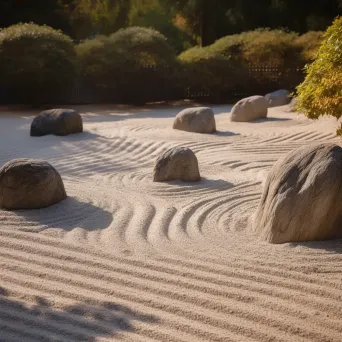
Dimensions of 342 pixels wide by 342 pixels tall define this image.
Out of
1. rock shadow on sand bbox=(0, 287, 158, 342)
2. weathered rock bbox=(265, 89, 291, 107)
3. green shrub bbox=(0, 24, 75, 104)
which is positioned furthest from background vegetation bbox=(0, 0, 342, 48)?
rock shadow on sand bbox=(0, 287, 158, 342)

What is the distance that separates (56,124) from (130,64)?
9490mm

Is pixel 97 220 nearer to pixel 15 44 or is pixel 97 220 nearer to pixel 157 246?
pixel 157 246

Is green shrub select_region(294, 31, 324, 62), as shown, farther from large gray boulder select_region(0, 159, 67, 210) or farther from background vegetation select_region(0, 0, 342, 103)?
large gray boulder select_region(0, 159, 67, 210)

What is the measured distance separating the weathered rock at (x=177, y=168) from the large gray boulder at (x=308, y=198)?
266 centimetres

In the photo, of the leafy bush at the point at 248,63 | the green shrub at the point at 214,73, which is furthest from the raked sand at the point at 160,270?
the leafy bush at the point at 248,63

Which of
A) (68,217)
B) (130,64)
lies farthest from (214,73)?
(68,217)

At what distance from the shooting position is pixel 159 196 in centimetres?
705

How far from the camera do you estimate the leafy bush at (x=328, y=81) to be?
563 cm

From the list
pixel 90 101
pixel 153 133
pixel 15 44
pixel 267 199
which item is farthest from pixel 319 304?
pixel 90 101

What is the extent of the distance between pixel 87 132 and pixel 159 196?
21.0 feet

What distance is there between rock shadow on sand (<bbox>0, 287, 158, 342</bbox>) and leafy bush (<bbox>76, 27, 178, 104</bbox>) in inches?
701

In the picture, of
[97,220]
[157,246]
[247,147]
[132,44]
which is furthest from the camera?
[132,44]

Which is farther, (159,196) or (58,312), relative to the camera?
(159,196)

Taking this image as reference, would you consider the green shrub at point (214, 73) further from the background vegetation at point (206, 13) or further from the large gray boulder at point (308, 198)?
the large gray boulder at point (308, 198)
